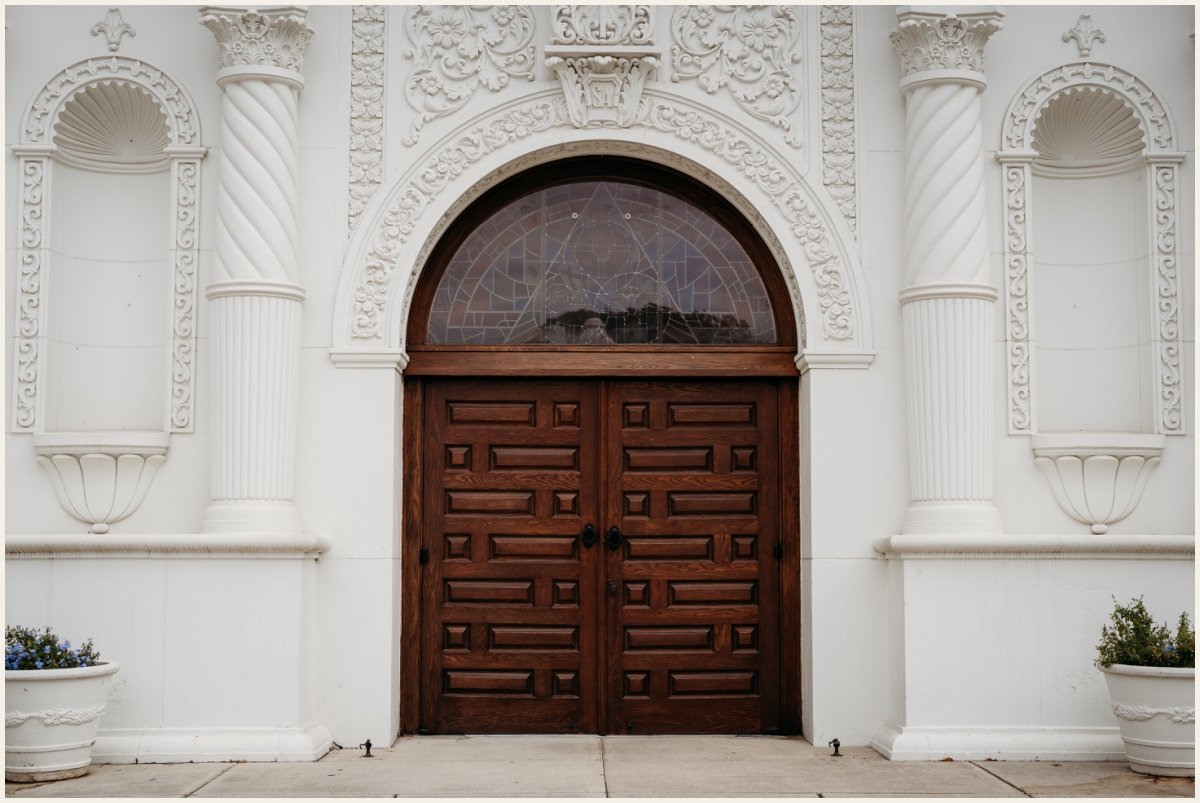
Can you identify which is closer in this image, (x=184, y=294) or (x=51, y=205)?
(x=184, y=294)

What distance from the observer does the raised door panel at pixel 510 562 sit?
830 cm

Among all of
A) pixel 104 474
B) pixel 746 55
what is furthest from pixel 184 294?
pixel 746 55

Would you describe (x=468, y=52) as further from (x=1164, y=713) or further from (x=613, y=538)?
(x=1164, y=713)

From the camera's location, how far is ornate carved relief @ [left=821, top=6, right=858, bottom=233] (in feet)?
27.0

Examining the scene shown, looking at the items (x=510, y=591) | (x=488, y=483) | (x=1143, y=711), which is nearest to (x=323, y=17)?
(x=488, y=483)

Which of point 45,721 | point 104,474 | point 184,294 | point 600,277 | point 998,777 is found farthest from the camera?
point 600,277

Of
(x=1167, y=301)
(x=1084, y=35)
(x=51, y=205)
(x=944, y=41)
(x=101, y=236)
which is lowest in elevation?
(x=1167, y=301)

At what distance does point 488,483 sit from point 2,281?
327 cm

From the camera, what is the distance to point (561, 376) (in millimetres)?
8367

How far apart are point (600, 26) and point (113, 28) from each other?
121 inches

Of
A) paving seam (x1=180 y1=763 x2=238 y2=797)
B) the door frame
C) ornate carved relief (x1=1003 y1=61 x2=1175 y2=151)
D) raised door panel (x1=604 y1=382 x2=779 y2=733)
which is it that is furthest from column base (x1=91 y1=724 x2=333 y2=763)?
ornate carved relief (x1=1003 y1=61 x2=1175 y2=151)

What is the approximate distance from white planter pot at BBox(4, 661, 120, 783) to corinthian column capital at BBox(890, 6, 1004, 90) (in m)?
5.94

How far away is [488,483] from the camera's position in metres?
8.38

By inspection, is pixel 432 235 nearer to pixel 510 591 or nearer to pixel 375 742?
pixel 510 591
